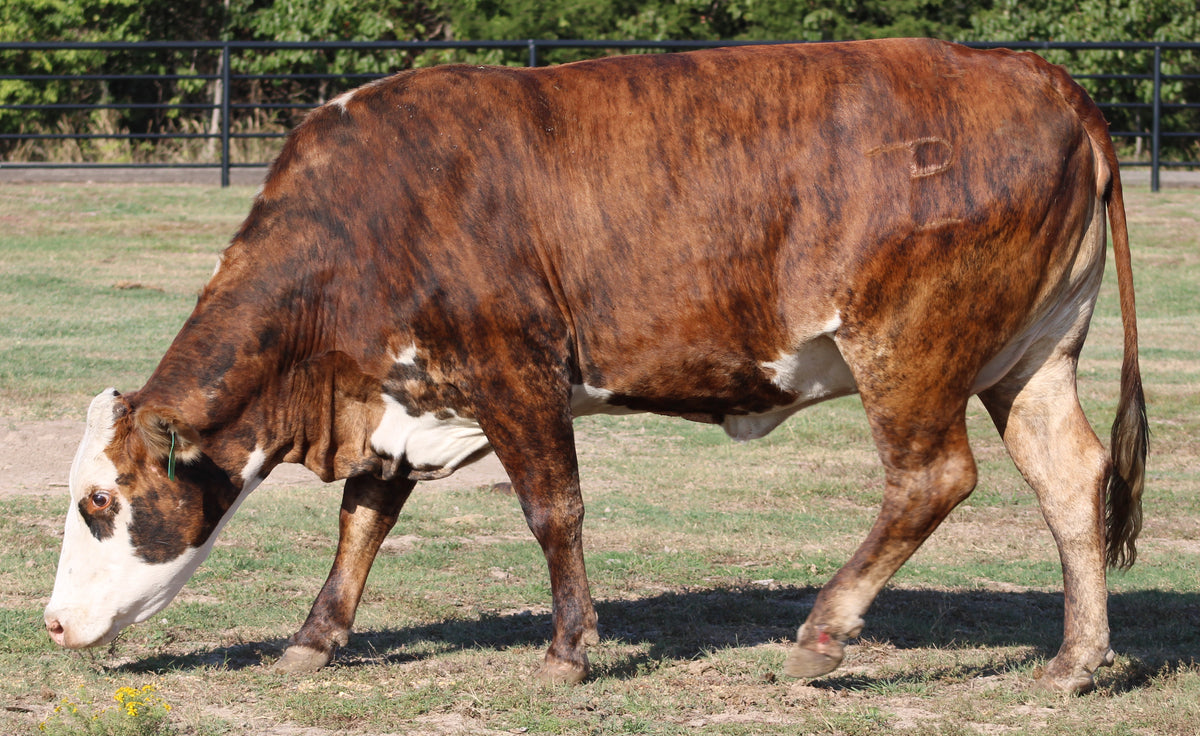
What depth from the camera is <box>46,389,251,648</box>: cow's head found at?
4668mm

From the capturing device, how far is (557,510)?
4781 mm

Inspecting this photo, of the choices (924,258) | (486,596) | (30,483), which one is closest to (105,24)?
(30,483)

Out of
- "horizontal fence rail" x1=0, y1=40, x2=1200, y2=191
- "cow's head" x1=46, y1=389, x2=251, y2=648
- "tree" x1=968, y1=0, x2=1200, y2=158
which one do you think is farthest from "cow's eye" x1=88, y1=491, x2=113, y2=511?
"tree" x1=968, y1=0, x2=1200, y2=158

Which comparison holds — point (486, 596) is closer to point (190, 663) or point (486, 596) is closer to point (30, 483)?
point (190, 663)

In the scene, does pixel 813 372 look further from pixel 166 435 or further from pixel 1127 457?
pixel 166 435

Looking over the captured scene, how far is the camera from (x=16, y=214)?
53.5 ft

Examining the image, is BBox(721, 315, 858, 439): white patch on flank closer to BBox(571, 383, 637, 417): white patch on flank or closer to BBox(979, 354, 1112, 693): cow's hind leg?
BBox(571, 383, 637, 417): white patch on flank

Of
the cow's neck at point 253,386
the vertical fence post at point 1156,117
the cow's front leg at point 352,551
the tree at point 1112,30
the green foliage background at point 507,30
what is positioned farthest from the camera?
the green foliage background at point 507,30

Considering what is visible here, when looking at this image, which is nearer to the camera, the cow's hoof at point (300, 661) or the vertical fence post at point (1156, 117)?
the cow's hoof at point (300, 661)

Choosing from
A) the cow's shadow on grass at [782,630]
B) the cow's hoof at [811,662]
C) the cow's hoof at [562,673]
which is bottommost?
the cow's shadow on grass at [782,630]

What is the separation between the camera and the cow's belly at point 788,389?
471 cm

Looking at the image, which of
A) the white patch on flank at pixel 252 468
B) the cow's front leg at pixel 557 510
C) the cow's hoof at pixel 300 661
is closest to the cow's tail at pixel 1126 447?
the cow's front leg at pixel 557 510

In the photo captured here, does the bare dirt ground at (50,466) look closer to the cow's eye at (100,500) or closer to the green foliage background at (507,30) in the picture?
the cow's eye at (100,500)

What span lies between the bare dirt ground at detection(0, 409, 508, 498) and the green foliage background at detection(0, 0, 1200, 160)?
1340 centimetres
